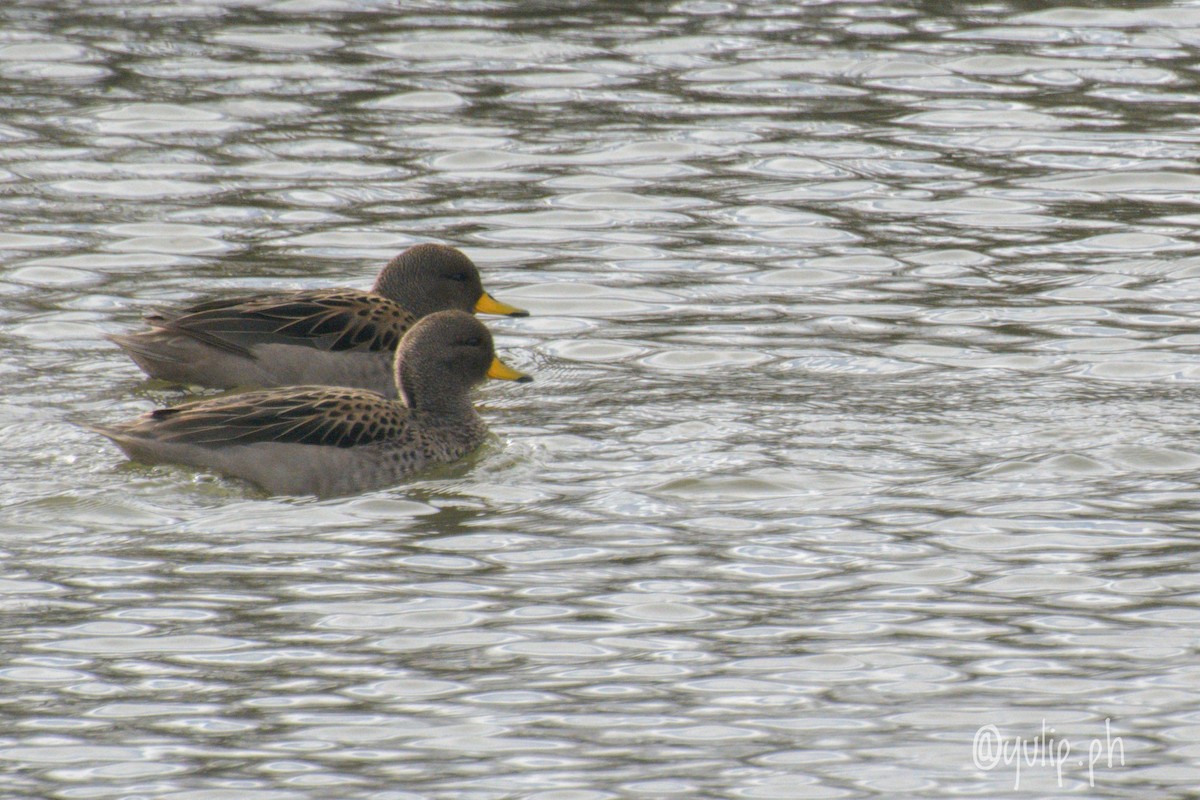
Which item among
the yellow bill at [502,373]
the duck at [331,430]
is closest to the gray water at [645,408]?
the duck at [331,430]

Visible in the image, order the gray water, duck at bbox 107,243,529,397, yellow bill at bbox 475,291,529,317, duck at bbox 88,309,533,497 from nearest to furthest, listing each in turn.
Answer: the gray water
duck at bbox 88,309,533,497
duck at bbox 107,243,529,397
yellow bill at bbox 475,291,529,317

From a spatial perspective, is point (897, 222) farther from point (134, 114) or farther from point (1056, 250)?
point (134, 114)

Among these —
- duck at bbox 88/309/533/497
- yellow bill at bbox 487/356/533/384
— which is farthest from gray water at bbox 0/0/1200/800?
yellow bill at bbox 487/356/533/384

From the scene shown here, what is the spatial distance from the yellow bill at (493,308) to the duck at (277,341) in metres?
0.42

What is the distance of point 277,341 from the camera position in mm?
11500

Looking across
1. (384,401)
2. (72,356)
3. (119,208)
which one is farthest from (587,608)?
(119,208)

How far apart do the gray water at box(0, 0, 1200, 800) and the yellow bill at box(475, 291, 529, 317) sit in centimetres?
27

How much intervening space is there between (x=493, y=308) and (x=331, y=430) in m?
2.36

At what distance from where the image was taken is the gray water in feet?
23.0

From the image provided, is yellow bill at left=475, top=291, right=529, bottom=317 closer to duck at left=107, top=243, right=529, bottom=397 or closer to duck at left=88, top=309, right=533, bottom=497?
duck at left=107, top=243, right=529, bottom=397

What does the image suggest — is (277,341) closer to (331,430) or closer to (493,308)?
(493,308)

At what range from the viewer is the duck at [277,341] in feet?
37.3

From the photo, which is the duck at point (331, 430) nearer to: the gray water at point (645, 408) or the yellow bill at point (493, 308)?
the gray water at point (645, 408)

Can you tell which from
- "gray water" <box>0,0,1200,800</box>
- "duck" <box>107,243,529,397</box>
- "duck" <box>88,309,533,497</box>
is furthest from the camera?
"duck" <box>107,243,529,397</box>
